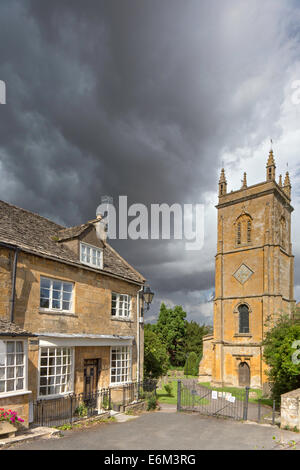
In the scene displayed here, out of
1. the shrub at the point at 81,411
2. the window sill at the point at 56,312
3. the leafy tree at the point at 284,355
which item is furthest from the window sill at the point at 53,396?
the leafy tree at the point at 284,355

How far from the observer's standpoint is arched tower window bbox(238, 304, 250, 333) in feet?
127

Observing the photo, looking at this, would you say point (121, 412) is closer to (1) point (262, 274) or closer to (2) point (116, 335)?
(2) point (116, 335)

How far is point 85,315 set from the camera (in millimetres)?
17688

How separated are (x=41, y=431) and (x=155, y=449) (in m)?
3.99

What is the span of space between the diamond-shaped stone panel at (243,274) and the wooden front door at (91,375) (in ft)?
82.4

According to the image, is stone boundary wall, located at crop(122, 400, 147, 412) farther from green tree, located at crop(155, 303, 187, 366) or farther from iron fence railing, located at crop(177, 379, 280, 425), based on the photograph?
green tree, located at crop(155, 303, 187, 366)

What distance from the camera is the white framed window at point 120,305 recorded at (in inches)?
800

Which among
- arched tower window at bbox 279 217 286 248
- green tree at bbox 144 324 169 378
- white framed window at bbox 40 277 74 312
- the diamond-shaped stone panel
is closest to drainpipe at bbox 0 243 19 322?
white framed window at bbox 40 277 74 312

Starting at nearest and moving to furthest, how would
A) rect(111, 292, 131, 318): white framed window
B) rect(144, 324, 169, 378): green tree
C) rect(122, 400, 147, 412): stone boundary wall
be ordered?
rect(122, 400, 147, 412): stone boundary wall
rect(111, 292, 131, 318): white framed window
rect(144, 324, 169, 378): green tree

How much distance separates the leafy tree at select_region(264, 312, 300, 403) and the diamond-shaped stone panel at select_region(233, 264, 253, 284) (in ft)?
53.9

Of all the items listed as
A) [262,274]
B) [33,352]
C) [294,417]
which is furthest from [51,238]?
[262,274]

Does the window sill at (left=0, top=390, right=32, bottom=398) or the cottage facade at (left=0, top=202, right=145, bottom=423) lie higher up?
the cottage facade at (left=0, top=202, right=145, bottom=423)

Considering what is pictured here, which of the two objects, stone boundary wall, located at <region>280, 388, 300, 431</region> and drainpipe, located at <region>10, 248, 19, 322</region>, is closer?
drainpipe, located at <region>10, 248, 19, 322</region>

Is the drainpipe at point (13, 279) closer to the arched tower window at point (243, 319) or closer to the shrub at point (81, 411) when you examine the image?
the shrub at point (81, 411)
